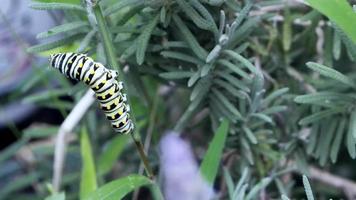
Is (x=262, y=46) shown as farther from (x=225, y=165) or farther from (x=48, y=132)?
(x=48, y=132)

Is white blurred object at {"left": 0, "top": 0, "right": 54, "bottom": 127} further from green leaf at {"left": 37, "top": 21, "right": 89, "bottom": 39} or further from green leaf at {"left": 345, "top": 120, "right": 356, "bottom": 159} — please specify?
green leaf at {"left": 345, "top": 120, "right": 356, "bottom": 159}

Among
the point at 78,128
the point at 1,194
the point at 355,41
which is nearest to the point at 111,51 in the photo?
the point at 355,41

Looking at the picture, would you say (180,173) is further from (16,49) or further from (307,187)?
(16,49)

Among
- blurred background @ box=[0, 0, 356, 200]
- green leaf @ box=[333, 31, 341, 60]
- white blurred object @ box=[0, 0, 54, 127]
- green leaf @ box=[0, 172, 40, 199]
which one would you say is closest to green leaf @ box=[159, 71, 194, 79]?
blurred background @ box=[0, 0, 356, 200]

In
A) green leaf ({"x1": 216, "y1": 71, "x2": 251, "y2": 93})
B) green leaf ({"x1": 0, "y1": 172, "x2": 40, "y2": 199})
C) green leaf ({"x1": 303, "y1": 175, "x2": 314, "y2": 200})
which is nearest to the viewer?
green leaf ({"x1": 303, "y1": 175, "x2": 314, "y2": 200})

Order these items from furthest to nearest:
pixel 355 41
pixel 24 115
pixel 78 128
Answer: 1. pixel 24 115
2. pixel 78 128
3. pixel 355 41

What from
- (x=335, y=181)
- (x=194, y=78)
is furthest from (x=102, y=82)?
(x=335, y=181)
